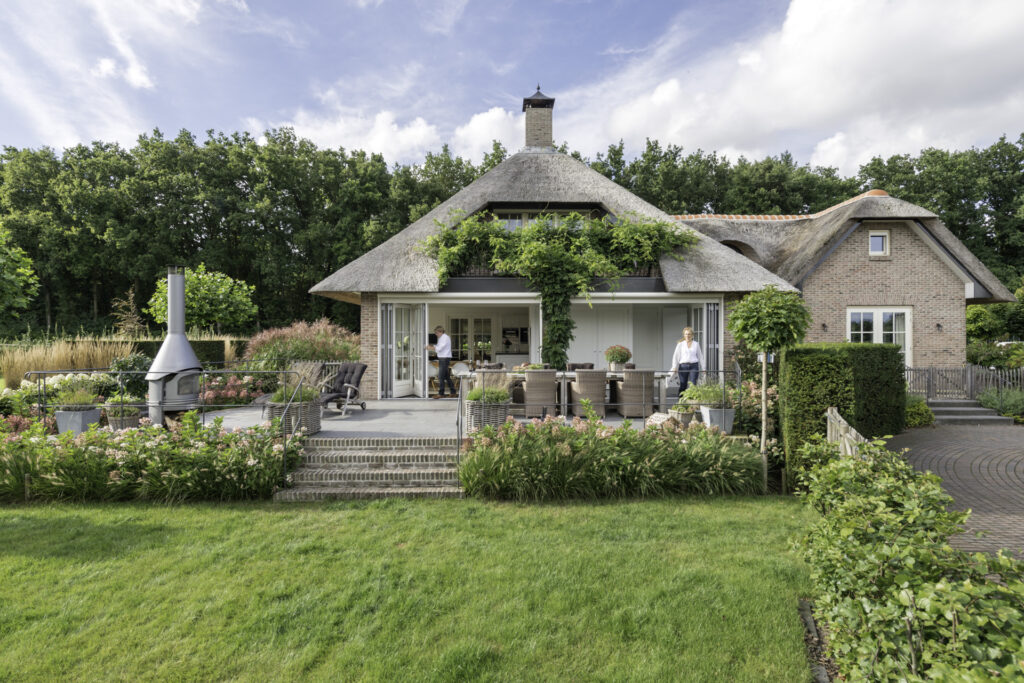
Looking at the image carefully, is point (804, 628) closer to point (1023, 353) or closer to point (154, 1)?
point (154, 1)

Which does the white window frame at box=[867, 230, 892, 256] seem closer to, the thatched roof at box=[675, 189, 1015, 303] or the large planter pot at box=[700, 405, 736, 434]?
the thatched roof at box=[675, 189, 1015, 303]

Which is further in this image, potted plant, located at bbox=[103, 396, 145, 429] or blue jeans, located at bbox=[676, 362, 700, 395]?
blue jeans, located at bbox=[676, 362, 700, 395]

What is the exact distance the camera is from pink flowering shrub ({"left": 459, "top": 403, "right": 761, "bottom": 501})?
5.52m

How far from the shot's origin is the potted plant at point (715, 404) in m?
6.76

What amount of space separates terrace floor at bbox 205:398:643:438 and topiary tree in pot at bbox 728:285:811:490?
2.07 m

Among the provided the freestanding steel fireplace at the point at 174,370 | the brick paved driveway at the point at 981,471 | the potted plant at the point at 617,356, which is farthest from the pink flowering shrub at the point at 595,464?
the freestanding steel fireplace at the point at 174,370

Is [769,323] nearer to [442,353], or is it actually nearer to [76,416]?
[442,353]

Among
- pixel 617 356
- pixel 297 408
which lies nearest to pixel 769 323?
pixel 617 356

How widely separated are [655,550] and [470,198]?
10390mm

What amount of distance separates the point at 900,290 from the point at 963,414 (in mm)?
3554

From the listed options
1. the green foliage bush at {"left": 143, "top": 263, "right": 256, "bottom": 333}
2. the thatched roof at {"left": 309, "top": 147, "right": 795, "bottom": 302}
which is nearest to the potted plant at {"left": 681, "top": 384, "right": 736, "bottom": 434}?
the thatched roof at {"left": 309, "top": 147, "right": 795, "bottom": 302}

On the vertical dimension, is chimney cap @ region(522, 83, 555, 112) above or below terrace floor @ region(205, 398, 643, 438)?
above

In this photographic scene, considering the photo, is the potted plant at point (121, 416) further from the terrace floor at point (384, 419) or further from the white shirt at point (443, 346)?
the white shirt at point (443, 346)

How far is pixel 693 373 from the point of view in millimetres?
8344
